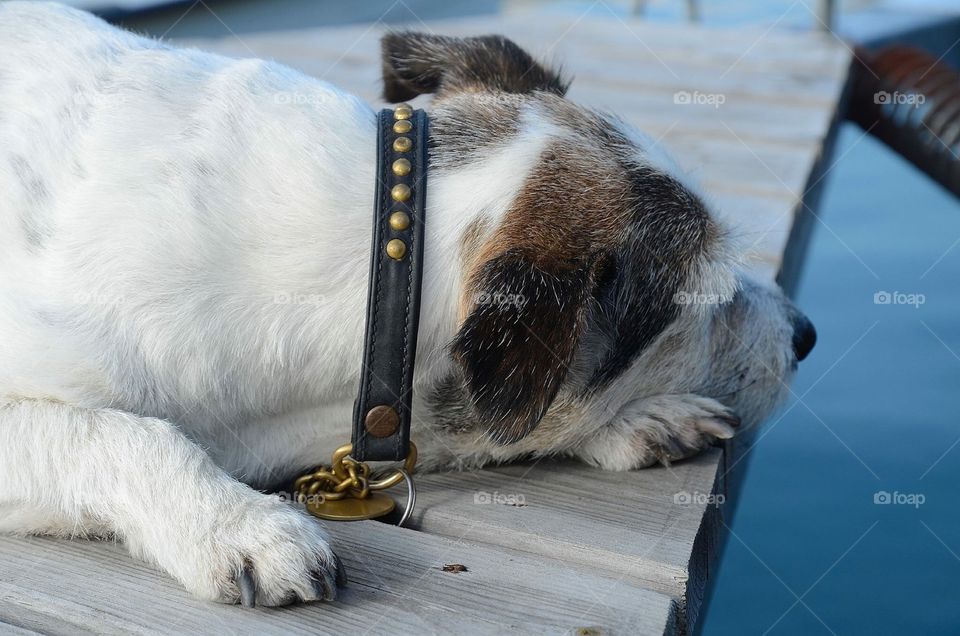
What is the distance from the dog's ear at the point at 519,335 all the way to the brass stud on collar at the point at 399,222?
6.9 inches

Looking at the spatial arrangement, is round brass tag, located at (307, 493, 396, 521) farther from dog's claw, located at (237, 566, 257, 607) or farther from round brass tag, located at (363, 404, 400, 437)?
dog's claw, located at (237, 566, 257, 607)

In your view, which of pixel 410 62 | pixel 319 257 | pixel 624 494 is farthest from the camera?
pixel 410 62

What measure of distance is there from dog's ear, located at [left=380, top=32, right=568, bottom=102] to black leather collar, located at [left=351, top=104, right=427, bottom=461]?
501 mm

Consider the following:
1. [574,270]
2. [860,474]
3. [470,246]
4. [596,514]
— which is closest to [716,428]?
[596,514]

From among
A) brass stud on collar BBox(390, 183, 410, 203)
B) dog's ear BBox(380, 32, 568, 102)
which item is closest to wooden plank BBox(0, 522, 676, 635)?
brass stud on collar BBox(390, 183, 410, 203)

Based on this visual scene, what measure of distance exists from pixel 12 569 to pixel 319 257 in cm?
81

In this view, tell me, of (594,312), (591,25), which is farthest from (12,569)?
(591,25)

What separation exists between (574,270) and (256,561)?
794 millimetres

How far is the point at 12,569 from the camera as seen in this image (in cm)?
199

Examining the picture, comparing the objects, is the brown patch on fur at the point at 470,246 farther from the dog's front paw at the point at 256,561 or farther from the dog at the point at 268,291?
the dog's front paw at the point at 256,561

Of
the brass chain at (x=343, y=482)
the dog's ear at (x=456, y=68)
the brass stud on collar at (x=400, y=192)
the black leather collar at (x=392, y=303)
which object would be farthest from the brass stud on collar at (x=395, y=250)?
the dog's ear at (x=456, y=68)

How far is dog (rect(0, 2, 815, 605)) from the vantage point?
6.59 feet

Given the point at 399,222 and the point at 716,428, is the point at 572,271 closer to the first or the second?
the point at 399,222

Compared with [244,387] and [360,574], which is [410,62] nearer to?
[244,387]
